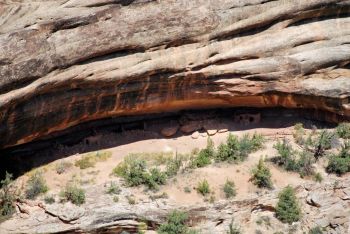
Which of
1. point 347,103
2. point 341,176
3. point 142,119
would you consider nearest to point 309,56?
point 347,103

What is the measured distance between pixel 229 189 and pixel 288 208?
1.61 meters

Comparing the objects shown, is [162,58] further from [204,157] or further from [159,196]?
[159,196]

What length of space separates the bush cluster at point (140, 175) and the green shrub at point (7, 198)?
9.07 ft

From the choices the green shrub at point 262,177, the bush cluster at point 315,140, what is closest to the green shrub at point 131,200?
the green shrub at point 262,177

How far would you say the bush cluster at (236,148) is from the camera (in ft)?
54.4

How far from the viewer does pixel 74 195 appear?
14.8 meters

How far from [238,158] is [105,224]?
4365mm

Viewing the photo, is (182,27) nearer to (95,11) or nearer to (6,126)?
(95,11)

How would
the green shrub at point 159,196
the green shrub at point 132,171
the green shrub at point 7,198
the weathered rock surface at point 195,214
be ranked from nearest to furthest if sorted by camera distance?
the weathered rock surface at point 195,214, the green shrub at point 7,198, the green shrub at point 159,196, the green shrub at point 132,171

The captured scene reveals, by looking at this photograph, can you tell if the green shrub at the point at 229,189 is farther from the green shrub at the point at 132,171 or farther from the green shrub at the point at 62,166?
the green shrub at the point at 62,166

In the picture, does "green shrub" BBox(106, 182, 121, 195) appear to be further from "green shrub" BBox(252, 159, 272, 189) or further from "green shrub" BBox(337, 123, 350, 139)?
"green shrub" BBox(337, 123, 350, 139)

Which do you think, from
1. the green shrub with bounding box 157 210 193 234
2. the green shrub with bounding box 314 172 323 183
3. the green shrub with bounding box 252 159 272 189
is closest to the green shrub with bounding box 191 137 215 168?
the green shrub with bounding box 252 159 272 189

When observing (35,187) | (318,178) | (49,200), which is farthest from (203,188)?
(35,187)

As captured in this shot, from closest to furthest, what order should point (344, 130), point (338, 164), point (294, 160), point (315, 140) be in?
point (338, 164) < point (294, 160) < point (315, 140) < point (344, 130)
